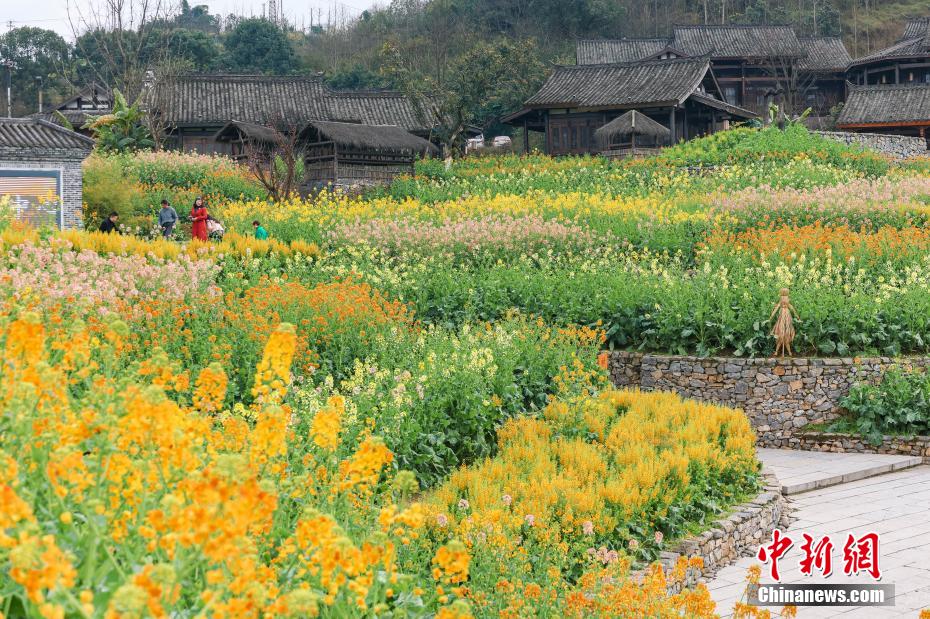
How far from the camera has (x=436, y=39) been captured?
5559 cm

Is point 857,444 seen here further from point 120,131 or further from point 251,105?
point 251,105

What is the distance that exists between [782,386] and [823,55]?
41794 millimetres

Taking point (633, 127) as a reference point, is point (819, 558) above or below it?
below

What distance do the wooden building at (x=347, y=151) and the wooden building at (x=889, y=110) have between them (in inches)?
767

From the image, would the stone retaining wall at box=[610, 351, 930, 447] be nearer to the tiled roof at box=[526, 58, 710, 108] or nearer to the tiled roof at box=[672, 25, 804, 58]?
the tiled roof at box=[526, 58, 710, 108]

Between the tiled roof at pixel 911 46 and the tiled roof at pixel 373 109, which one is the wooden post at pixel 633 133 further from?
the tiled roof at pixel 911 46

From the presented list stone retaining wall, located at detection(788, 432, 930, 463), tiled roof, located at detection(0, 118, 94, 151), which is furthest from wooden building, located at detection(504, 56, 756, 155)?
stone retaining wall, located at detection(788, 432, 930, 463)

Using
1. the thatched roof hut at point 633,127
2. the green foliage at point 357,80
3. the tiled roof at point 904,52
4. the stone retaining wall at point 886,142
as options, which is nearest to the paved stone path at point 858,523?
the thatched roof hut at point 633,127

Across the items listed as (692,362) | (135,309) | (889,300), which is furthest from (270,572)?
(889,300)

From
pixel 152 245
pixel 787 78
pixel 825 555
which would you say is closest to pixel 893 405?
pixel 825 555

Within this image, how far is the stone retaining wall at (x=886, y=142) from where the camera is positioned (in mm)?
33500

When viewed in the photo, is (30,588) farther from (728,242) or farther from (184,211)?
(184,211)

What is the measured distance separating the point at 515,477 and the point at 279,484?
3.25 meters

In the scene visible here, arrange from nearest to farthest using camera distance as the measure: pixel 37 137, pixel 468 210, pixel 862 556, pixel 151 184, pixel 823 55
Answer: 1. pixel 862 556
2. pixel 37 137
3. pixel 468 210
4. pixel 151 184
5. pixel 823 55
